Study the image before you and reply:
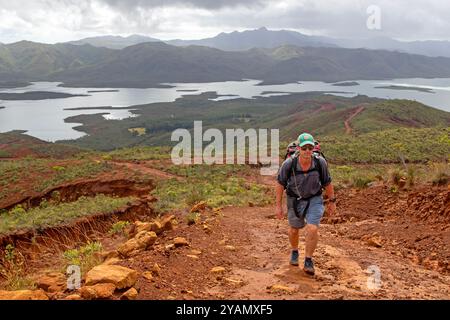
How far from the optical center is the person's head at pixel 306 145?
554cm

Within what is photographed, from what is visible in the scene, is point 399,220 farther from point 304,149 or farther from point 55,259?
point 55,259

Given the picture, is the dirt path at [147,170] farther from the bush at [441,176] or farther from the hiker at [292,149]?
the hiker at [292,149]

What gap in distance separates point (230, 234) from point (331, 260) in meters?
1.94

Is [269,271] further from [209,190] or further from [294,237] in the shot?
[209,190]

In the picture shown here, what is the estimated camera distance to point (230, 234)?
781 cm

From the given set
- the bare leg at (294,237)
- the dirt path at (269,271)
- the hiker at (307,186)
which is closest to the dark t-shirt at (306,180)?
the hiker at (307,186)

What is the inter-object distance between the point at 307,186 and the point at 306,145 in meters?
0.53

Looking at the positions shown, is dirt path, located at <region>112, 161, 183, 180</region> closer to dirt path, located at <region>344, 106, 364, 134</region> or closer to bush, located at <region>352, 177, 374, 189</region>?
bush, located at <region>352, 177, 374, 189</region>

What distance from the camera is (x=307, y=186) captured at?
225 inches

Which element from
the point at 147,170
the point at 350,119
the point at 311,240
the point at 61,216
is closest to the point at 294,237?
the point at 311,240

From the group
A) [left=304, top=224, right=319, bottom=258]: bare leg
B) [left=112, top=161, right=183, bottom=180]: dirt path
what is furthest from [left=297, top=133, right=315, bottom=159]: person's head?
[left=112, top=161, right=183, bottom=180]: dirt path

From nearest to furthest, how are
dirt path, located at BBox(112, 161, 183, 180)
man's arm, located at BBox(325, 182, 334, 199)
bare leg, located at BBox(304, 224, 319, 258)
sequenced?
bare leg, located at BBox(304, 224, 319, 258), man's arm, located at BBox(325, 182, 334, 199), dirt path, located at BBox(112, 161, 183, 180)

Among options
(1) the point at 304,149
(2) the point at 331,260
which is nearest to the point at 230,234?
(2) the point at 331,260

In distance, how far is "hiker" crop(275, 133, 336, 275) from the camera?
5.63 m
